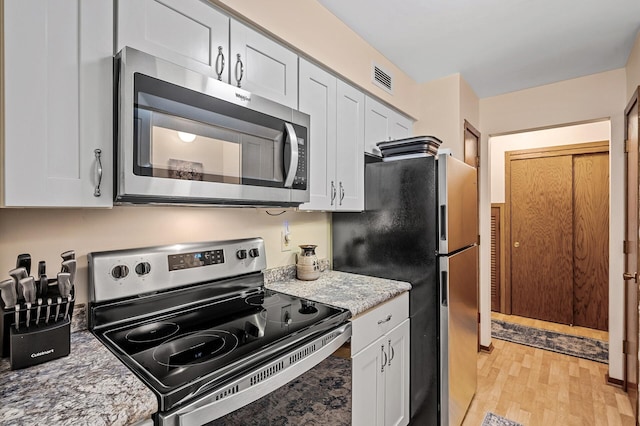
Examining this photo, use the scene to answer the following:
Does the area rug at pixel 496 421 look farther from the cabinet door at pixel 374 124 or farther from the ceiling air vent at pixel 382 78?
the ceiling air vent at pixel 382 78

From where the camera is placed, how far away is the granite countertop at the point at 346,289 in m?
1.55

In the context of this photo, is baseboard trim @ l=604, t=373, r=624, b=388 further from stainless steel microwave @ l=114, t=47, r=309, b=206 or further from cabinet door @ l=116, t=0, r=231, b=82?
cabinet door @ l=116, t=0, r=231, b=82

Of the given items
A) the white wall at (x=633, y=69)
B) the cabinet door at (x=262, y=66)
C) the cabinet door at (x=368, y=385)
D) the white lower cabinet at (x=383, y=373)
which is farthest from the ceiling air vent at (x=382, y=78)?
the cabinet door at (x=368, y=385)

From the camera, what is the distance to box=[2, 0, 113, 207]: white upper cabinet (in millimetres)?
820

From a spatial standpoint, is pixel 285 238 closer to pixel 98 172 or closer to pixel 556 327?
pixel 98 172

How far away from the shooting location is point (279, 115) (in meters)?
1.42

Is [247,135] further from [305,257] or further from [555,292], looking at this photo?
[555,292]

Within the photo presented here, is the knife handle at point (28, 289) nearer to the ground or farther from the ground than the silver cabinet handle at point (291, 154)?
nearer to the ground

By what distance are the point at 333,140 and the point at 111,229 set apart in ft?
3.85

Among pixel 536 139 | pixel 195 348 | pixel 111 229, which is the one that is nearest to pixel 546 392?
pixel 195 348

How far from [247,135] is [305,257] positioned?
87 centimetres

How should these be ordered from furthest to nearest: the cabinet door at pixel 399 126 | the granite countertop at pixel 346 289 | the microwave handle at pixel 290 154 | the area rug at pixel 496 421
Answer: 1. the cabinet door at pixel 399 126
2. the area rug at pixel 496 421
3. the granite countertop at pixel 346 289
4. the microwave handle at pixel 290 154

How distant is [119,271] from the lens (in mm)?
1208

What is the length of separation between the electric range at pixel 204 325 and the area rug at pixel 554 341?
2.93m
